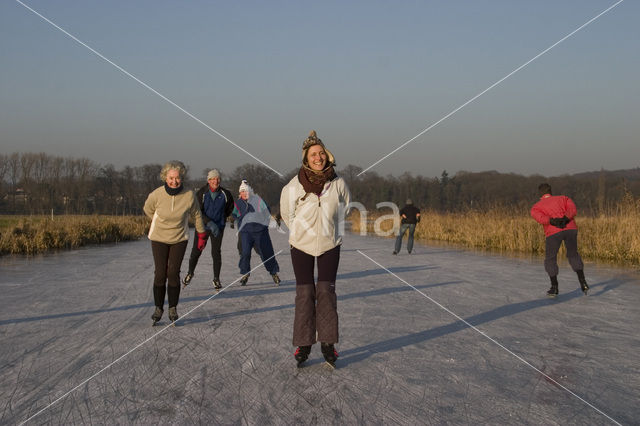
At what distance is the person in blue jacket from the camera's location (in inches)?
376

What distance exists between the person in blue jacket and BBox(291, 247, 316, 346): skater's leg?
16.3 feet

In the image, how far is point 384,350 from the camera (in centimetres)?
502

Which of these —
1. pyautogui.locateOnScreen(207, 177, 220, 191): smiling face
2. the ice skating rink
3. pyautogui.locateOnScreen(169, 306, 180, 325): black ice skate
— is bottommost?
the ice skating rink

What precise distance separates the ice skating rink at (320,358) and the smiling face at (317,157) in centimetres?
173

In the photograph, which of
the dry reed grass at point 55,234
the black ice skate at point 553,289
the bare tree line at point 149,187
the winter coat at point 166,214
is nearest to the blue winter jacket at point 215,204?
the winter coat at point 166,214

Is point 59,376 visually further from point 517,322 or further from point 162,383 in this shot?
point 517,322

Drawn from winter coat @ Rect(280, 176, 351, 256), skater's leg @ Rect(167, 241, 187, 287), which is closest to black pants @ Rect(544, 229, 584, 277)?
winter coat @ Rect(280, 176, 351, 256)

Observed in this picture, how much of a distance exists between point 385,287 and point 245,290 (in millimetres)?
2494

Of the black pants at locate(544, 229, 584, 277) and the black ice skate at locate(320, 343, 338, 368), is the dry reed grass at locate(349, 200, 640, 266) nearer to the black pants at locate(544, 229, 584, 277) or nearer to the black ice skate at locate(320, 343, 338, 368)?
the black pants at locate(544, 229, 584, 277)

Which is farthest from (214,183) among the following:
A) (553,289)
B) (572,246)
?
(572,246)

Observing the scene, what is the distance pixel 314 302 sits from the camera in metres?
4.57

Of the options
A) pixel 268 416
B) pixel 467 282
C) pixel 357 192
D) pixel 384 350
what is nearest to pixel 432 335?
pixel 384 350

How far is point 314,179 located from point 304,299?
1.05m

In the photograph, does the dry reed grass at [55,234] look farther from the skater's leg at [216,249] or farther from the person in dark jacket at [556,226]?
the person in dark jacket at [556,226]
